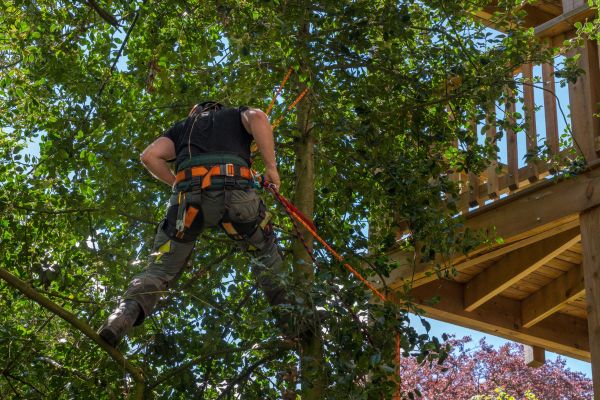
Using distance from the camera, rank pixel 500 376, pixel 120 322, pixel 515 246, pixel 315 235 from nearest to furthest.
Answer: pixel 120 322
pixel 315 235
pixel 515 246
pixel 500 376

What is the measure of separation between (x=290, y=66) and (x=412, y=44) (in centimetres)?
157

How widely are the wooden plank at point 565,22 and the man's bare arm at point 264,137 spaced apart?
3.28m

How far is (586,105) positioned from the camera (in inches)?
295

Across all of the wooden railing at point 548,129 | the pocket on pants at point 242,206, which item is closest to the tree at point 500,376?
the wooden railing at point 548,129

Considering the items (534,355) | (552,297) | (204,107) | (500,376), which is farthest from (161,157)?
(500,376)

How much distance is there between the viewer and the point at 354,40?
661cm

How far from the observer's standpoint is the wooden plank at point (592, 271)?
270 inches

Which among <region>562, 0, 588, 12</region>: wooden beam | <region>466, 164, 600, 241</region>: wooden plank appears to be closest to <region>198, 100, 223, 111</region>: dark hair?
<region>466, 164, 600, 241</region>: wooden plank

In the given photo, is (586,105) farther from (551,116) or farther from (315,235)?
(315,235)

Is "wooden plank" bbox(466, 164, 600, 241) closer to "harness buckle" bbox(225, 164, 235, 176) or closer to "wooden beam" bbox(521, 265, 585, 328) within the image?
"wooden beam" bbox(521, 265, 585, 328)

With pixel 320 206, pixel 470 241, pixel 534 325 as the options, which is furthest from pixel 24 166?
pixel 534 325

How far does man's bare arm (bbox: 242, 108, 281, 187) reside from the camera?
5.63 meters

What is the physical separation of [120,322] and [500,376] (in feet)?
43.5

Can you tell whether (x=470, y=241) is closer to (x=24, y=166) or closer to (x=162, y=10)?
(x=162, y=10)
